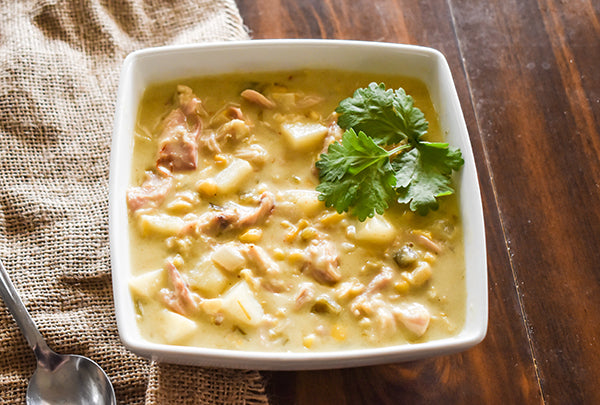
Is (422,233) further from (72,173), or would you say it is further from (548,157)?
(72,173)

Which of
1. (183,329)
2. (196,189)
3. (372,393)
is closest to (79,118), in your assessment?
(196,189)

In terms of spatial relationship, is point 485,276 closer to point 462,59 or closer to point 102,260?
point 462,59

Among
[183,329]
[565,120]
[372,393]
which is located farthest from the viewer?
[565,120]

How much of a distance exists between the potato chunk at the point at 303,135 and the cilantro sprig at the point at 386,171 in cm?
13

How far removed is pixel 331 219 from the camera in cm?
291

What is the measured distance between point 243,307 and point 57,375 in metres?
0.90

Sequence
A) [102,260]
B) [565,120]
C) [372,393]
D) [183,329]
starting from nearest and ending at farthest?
1. [183,329]
2. [372,393]
3. [102,260]
4. [565,120]

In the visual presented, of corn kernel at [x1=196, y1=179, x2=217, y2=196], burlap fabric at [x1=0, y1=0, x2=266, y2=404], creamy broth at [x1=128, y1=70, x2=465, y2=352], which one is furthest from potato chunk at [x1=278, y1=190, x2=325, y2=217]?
burlap fabric at [x1=0, y1=0, x2=266, y2=404]

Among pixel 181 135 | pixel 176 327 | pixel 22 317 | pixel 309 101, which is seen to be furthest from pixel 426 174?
pixel 22 317

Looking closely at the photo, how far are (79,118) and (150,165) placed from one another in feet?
2.20

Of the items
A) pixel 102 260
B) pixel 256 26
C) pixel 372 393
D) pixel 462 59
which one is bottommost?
pixel 372 393

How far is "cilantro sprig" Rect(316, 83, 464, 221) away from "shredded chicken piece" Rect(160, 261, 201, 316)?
0.64 m

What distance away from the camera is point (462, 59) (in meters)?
3.64

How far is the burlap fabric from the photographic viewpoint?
301cm
